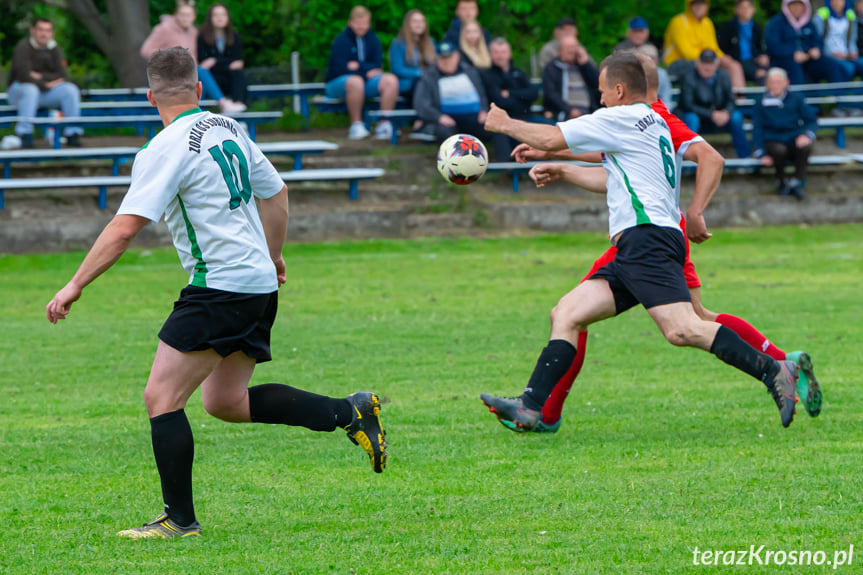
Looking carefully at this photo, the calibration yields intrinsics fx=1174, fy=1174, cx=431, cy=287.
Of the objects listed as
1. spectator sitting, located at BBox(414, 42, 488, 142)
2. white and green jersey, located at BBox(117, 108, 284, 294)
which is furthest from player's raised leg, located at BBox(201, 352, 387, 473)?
spectator sitting, located at BBox(414, 42, 488, 142)

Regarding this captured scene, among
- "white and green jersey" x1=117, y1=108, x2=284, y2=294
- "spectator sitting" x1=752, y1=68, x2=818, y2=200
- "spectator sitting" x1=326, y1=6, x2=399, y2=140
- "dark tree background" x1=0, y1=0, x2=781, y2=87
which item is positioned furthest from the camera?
"dark tree background" x1=0, y1=0, x2=781, y2=87

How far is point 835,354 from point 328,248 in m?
8.55

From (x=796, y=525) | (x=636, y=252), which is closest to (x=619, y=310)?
(x=636, y=252)

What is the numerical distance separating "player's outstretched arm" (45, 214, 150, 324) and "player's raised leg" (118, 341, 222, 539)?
1.27ft

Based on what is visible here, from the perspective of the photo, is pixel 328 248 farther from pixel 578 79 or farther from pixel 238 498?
pixel 238 498

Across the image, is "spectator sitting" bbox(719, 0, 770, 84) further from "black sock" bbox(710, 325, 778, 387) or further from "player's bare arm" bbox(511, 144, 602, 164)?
"black sock" bbox(710, 325, 778, 387)

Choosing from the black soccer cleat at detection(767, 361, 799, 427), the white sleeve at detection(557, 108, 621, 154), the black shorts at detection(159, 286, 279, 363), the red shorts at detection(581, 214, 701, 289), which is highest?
the white sleeve at detection(557, 108, 621, 154)

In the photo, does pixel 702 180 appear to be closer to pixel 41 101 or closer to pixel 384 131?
pixel 384 131

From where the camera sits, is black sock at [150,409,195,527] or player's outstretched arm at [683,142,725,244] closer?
black sock at [150,409,195,527]

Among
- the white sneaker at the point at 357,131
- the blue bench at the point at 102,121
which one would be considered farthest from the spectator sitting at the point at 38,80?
the white sneaker at the point at 357,131

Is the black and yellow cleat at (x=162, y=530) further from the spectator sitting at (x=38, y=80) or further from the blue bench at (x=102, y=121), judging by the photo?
the spectator sitting at (x=38, y=80)

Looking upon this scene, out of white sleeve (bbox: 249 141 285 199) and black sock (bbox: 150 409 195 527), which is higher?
white sleeve (bbox: 249 141 285 199)

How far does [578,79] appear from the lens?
17531 mm

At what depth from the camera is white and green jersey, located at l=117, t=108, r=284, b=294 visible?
436cm
